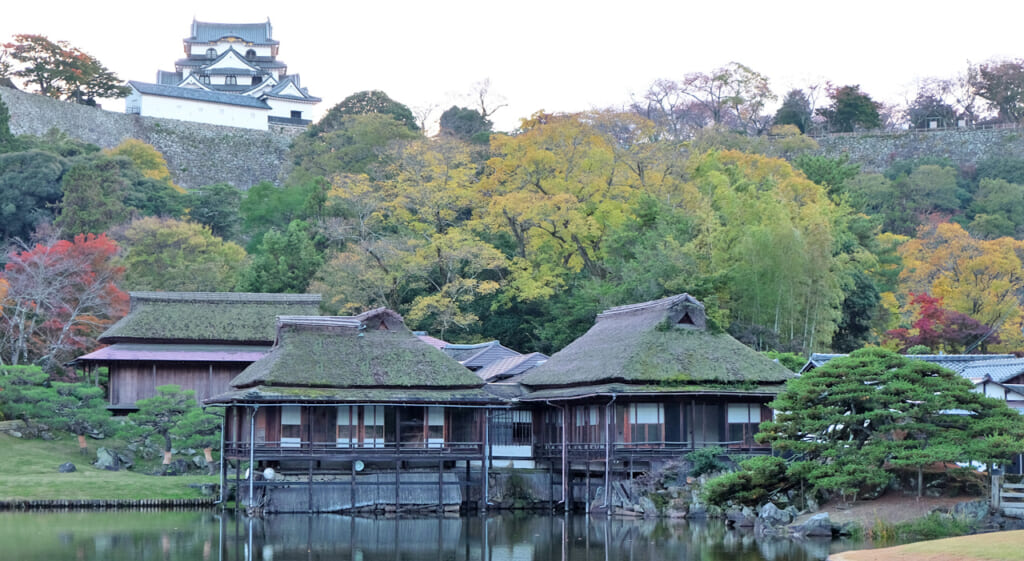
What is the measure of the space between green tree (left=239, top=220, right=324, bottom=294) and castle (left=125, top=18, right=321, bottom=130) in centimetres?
3638

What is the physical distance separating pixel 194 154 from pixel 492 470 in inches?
2210

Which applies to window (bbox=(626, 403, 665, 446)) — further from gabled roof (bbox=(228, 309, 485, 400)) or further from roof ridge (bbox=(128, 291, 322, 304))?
roof ridge (bbox=(128, 291, 322, 304))

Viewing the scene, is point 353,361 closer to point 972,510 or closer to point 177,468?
point 177,468

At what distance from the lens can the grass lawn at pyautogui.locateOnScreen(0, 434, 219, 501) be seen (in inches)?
1282

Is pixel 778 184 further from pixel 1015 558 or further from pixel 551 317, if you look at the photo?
pixel 1015 558

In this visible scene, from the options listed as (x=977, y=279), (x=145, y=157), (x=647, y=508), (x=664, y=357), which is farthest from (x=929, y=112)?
(x=647, y=508)

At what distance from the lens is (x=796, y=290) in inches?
1766

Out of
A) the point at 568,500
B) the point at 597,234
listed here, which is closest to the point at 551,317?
the point at 597,234

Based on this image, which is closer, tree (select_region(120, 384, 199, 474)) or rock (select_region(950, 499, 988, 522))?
rock (select_region(950, 499, 988, 522))

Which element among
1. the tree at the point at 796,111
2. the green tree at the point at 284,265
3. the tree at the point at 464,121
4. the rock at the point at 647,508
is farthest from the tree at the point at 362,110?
the rock at the point at 647,508

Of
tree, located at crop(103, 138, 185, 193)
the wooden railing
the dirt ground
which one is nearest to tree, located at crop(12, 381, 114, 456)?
the wooden railing

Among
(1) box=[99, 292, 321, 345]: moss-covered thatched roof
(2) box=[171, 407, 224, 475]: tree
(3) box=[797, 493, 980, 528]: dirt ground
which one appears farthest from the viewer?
(1) box=[99, 292, 321, 345]: moss-covered thatched roof

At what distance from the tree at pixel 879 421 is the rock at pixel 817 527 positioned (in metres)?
0.81

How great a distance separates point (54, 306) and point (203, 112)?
44.9 meters
